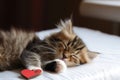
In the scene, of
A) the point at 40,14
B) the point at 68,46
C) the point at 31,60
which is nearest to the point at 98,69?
Answer: the point at 68,46

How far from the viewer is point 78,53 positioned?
1.13m

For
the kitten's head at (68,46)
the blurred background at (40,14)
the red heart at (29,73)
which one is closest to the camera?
the red heart at (29,73)

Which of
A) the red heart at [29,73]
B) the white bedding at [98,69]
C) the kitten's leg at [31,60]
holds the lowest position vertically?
the white bedding at [98,69]

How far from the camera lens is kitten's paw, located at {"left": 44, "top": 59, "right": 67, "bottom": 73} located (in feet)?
3.37

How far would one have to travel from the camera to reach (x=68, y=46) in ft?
3.64

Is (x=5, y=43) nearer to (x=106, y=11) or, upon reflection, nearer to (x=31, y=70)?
(x=31, y=70)

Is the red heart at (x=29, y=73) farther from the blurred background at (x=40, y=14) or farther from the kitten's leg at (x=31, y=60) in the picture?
the blurred background at (x=40, y=14)

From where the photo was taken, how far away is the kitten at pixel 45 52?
1.06 m

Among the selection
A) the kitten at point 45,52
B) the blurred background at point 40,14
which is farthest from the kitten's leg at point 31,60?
the blurred background at point 40,14

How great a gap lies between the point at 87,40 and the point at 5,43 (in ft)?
1.97

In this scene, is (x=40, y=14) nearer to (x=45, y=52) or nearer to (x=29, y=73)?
(x=45, y=52)

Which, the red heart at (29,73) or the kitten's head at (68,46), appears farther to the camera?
the kitten's head at (68,46)

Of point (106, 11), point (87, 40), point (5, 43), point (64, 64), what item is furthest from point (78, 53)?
point (106, 11)

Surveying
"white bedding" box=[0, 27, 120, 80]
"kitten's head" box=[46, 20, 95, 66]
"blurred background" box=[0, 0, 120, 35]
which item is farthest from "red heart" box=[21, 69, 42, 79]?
"blurred background" box=[0, 0, 120, 35]
